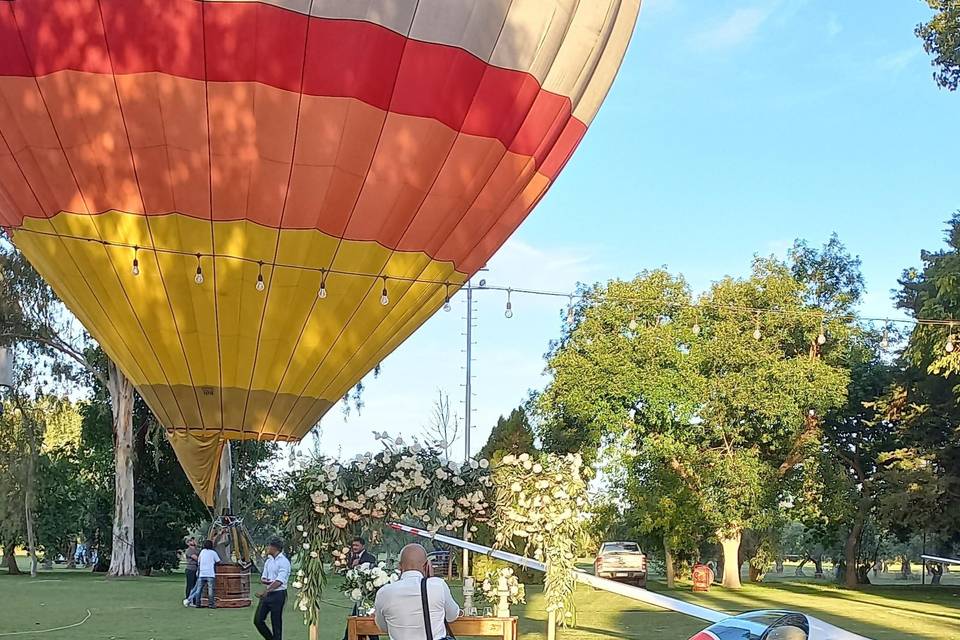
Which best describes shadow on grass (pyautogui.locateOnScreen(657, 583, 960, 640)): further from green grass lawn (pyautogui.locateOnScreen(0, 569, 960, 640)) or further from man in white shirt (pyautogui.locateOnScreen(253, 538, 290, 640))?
man in white shirt (pyautogui.locateOnScreen(253, 538, 290, 640))

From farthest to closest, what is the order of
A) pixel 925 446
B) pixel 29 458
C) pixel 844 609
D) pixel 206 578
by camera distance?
pixel 925 446 → pixel 29 458 → pixel 844 609 → pixel 206 578

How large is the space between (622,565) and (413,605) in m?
24.3

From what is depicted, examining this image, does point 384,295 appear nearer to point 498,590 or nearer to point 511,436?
point 498,590

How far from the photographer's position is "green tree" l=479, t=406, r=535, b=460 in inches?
1092

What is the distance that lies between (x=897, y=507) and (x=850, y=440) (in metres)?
8.48

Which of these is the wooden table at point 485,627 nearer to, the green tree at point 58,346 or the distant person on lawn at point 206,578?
the distant person on lawn at point 206,578

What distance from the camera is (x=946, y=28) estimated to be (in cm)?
1866

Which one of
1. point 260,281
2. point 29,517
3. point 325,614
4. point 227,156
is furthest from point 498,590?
point 29,517

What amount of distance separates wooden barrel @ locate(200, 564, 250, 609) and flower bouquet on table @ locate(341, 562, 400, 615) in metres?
8.53

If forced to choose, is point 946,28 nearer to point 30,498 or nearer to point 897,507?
point 897,507

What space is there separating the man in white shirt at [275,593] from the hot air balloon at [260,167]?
3.18 feet

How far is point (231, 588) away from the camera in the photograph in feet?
54.4

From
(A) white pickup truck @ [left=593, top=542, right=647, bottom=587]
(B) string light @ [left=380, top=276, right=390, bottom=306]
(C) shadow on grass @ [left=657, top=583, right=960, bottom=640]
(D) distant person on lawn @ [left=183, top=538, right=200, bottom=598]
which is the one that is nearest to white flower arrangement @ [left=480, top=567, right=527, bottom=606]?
(B) string light @ [left=380, top=276, right=390, bottom=306]

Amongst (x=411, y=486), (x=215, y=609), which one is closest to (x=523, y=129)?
(x=411, y=486)
